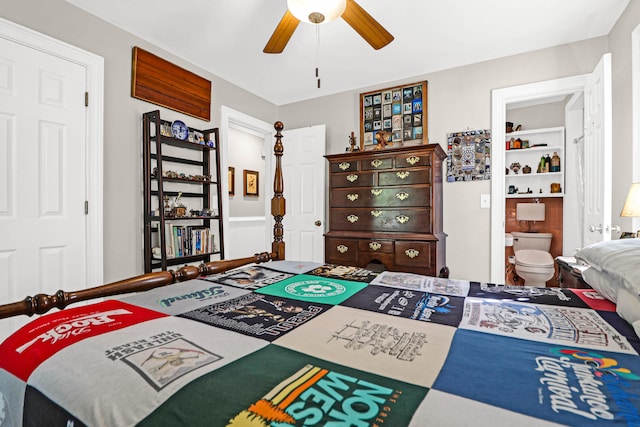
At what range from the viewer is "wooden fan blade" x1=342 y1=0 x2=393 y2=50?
183 centimetres

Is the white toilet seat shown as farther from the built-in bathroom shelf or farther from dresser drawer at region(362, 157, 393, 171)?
dresser drawer at region(362, 157, 393, 171)

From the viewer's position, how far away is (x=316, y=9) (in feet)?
5.85

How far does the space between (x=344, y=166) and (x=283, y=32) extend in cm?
147

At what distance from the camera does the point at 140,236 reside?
2.78m

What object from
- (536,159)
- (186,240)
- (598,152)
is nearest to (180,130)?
(186,240)

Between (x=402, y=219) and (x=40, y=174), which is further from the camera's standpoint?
(x=402, y=219)

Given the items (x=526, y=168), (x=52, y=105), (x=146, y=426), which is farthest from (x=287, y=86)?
(x=146, y=426)

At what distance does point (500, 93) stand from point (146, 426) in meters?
3.69

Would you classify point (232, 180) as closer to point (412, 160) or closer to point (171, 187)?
point (171, 187)

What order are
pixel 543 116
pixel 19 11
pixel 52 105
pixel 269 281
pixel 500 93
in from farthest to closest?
pixel 543 116
pixel 500 93
pixel 52 105
pixel 19 11
pixel 269 281

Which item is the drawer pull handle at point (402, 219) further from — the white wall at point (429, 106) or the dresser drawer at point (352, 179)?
the white wall at point (429, 106)

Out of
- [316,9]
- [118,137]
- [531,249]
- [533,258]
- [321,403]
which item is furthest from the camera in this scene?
[531,249]

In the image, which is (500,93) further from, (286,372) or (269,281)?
(286,372)

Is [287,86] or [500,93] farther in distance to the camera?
[287,86]
